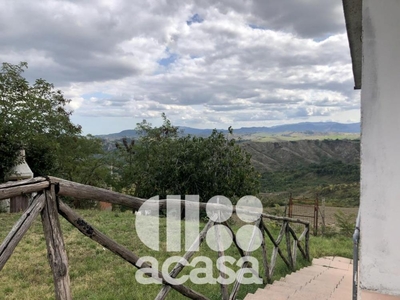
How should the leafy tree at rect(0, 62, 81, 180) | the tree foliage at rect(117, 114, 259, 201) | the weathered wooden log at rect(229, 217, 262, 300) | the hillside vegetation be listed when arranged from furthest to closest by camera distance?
the hillside vegetation < the leafy tree at rect(0, 62, 81, 180) < the tree foliage at rect(117, 114, 259, 201) < the weathered wooden log at rect(229, 217, 262, 300)

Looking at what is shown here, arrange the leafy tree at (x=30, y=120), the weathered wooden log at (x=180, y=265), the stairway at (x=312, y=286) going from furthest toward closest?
1. the leafy tree at (x=30, y=120)
2. the stairway at (x=312, y=286)
3. the weathered wooden log at (x=180, y=265)

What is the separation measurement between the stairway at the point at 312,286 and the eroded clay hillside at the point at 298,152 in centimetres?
5958

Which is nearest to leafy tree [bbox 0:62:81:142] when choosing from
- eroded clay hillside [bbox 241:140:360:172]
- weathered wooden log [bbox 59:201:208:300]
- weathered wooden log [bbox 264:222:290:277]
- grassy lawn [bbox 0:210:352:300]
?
grassy lawn [bbox 0:210:352:300]

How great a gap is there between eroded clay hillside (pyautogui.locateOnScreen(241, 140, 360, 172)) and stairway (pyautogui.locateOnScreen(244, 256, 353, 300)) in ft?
195

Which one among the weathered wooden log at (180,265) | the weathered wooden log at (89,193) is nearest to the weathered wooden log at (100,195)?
the weathered wooden log at (89,193)

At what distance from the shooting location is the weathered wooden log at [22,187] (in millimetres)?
1646

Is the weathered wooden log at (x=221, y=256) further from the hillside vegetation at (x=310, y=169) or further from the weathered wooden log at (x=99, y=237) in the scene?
the hillside vegetation at (x=310, y=169)

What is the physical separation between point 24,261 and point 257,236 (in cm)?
385

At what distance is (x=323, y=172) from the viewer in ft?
167

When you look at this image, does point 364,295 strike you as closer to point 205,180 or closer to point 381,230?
point 381,230

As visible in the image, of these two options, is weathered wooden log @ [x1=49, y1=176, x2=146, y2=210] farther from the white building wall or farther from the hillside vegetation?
the hillside vegetation

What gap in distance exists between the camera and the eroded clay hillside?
69.8 metres

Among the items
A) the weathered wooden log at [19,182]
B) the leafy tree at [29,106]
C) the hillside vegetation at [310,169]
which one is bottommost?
the hillside vegetation at [310,169]

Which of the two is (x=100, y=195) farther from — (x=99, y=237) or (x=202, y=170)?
(x=202, y=170)
